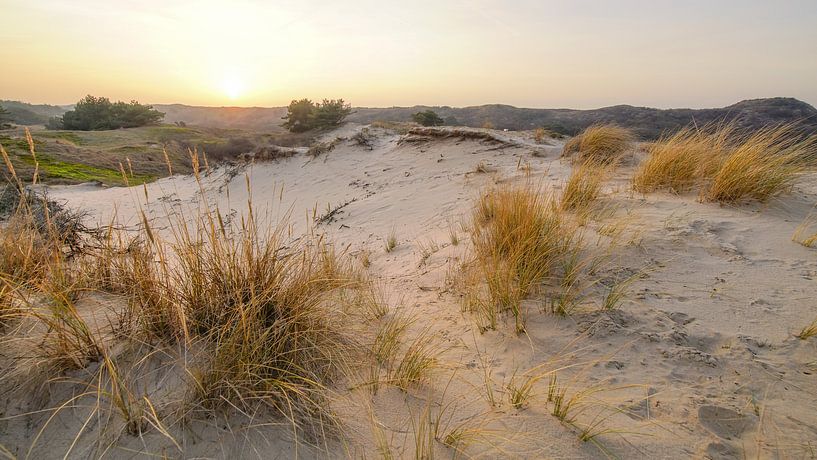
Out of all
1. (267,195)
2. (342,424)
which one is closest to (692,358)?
(342,424)

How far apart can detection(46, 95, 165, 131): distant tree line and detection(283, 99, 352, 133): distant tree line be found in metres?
10.6

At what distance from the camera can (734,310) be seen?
2.10 meters

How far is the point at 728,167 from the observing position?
3.65 metres

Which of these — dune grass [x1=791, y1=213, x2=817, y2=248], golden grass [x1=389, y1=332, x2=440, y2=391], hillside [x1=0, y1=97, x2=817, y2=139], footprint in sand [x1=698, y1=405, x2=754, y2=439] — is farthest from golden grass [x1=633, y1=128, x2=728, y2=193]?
hillside [x1=0, y1=97, x2=817, y2=139]

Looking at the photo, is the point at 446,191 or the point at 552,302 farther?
the point at 446,191

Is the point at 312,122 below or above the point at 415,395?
above

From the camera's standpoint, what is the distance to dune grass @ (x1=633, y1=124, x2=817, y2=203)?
357 centimetres

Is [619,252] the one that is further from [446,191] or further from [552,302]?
[446,191]

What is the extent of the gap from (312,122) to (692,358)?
20.4 meters

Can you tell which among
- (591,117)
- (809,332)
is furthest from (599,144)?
(591,117)

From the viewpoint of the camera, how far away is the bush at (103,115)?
2291cm

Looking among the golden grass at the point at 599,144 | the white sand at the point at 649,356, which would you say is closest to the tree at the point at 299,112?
the golden grass at the point at 599,144

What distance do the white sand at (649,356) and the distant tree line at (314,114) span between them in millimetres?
17611

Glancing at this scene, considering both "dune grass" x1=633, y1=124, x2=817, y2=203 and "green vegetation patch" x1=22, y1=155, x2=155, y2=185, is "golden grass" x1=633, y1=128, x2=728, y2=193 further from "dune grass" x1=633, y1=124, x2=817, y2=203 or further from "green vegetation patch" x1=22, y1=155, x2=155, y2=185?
"green vegetation patch" x1=22, y1=155, x2=155, y2=185
